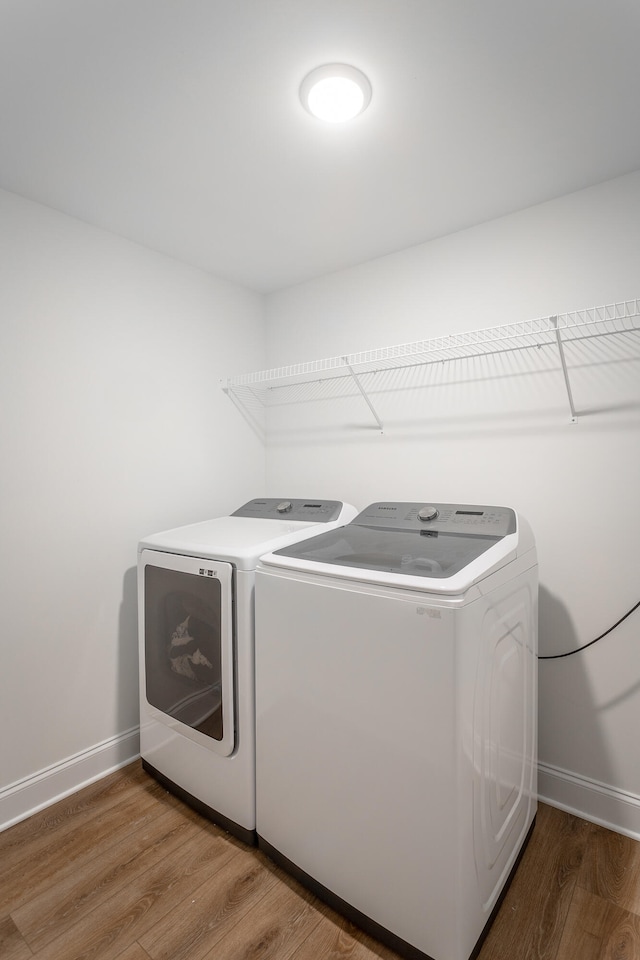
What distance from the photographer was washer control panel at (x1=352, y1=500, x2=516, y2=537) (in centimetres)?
164

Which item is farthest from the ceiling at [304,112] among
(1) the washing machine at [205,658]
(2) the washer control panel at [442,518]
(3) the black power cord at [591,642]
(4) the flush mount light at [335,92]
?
(3) the black power cord at [591,642]

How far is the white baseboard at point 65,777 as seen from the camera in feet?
5.75

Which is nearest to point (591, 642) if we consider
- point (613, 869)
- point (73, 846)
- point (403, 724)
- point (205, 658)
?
point (613, 869)

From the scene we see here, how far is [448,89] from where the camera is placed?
4.33 ft

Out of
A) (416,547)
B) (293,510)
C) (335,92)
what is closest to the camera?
(335,92)

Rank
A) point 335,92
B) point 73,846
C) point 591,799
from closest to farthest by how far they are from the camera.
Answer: point 335,92
point 73,846
point 591,799

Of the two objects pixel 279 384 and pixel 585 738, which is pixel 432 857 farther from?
pixel 279 384

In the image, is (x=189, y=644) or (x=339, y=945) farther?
(x=189, y=644)

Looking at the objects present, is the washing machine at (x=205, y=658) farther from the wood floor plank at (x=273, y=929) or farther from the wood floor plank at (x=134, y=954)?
the wood floor plank at (x=134, y=954)

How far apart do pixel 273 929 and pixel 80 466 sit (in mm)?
1708

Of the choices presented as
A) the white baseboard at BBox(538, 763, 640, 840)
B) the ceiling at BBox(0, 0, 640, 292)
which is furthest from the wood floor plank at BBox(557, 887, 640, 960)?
the ceiling at BBox(0, 0, 640, 292)

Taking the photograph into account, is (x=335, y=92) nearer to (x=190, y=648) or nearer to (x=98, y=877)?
(x=190, y=648)

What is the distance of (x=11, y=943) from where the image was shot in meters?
1.31

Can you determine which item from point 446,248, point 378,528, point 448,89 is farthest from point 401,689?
point 446,248
